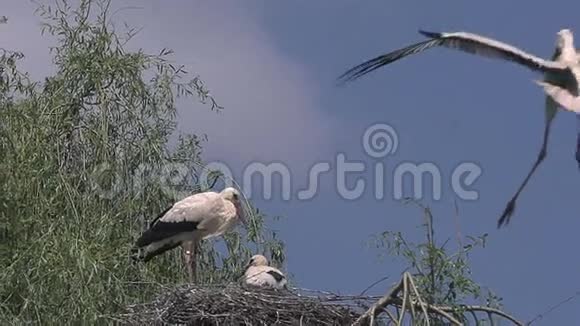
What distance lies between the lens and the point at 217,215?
11.2 m

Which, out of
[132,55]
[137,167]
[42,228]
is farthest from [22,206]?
[132,55]

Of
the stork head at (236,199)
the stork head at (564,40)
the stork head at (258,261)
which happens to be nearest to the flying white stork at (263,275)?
the stork head at (258,261)

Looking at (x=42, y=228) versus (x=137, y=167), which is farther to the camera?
(x=137, y=167)

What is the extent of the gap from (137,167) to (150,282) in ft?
3.78

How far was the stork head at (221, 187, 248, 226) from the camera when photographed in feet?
37.3

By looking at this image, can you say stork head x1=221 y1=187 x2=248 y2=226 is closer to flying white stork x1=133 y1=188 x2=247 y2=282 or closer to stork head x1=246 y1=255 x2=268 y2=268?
flying white stork x1=133 y1=188 x2=247 y2=282

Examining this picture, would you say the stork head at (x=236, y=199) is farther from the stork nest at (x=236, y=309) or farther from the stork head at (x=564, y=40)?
the stork head at (x=564, y=40)

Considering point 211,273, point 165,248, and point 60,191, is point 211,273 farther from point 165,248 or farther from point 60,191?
point 60,191

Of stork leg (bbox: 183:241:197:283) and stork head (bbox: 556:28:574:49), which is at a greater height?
stork head (bbox: 556:28:574:49)

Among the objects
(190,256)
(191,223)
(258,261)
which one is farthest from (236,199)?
(258,261)

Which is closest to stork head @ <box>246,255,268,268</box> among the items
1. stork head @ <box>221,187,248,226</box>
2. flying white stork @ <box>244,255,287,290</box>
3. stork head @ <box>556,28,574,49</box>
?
flying white stork @ <box>244,255,287,290</box>

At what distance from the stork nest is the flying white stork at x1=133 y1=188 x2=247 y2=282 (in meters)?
0.77

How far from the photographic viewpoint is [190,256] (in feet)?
36.3

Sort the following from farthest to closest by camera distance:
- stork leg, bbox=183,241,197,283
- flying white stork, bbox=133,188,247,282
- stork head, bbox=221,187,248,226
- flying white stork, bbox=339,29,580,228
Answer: stork head, bbox=221,187,248,226 < stork leg, bbox=183,241,197,283 < flying white stork, bbox=133,188,247,282 < flying white stork, bbox=339,29,580,228
